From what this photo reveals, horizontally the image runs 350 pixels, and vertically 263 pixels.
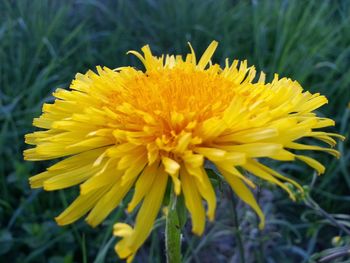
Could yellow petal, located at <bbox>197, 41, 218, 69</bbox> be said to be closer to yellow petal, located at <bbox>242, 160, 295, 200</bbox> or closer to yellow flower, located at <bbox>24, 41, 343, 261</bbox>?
yellow flower, located at <bbox>24, 41, 343, 261</bbox>

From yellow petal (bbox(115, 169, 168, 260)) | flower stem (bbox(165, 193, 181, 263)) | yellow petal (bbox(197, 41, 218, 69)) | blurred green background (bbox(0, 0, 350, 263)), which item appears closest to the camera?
yellow petal (bbox(115, 169, 168, 260))

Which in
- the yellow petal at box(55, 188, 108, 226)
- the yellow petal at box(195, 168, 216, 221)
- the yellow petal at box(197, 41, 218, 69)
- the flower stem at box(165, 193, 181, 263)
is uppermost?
the yellow petal at box(197, 41, 218, 69)

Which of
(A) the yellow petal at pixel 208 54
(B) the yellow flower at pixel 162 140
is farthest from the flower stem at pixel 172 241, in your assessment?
(A) the yellow petal at pixel 208 54

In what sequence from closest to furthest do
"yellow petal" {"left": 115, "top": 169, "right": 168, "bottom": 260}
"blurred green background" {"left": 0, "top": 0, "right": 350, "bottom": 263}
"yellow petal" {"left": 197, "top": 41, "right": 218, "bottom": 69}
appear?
"yellow petal" {"left": 115, "top": 169, "right": 168, "bottom": 260}, "yellow petal" {"left": 197, "top": 41, "right": 218, "bottom": 69}, "blurred green background" {"left": 0, "top": 0, "right": 350, "bottom": 263}

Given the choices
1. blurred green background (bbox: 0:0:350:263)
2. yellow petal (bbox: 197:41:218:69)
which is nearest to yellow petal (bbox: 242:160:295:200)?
yellow petal (bbox: 197:41:218:69)

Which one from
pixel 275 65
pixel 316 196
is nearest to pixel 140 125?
pixel 316 196

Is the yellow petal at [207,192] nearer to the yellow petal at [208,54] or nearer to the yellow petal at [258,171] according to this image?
the yellow petal at [258,171]

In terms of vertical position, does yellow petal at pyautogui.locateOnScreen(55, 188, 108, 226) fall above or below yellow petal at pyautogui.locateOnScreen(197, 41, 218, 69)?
below

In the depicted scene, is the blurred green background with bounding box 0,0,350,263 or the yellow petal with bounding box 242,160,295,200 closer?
the yellow petal with bounding box 242,160,295,200
